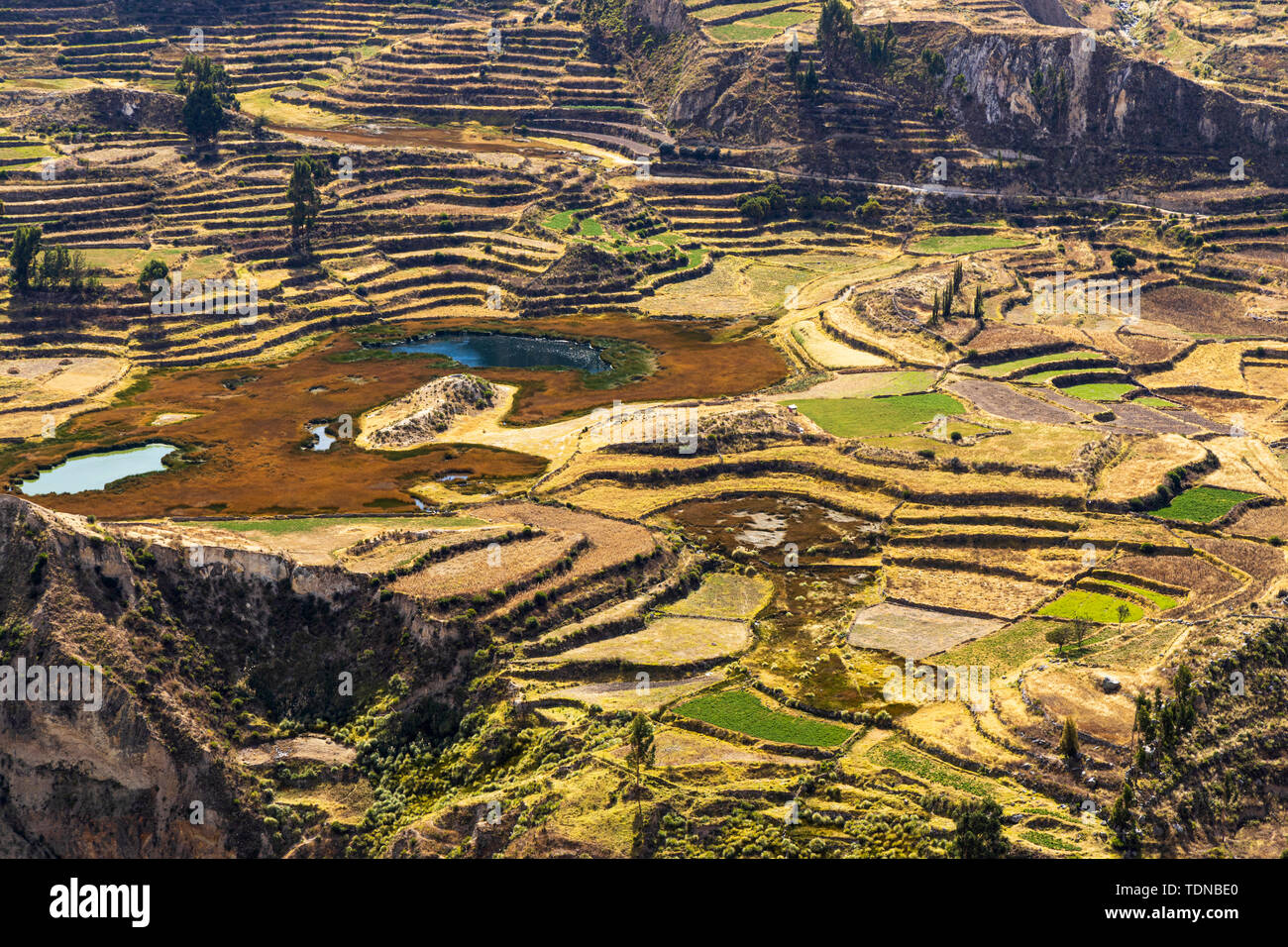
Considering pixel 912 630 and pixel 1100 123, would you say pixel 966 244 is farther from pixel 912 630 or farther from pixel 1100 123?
pixel 912 630

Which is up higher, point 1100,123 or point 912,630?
point 1100,123

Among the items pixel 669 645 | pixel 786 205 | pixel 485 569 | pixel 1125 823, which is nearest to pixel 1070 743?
pixel 1125 823

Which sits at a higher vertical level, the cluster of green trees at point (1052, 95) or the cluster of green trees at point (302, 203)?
the cluster of green trees at point (1052, 95)

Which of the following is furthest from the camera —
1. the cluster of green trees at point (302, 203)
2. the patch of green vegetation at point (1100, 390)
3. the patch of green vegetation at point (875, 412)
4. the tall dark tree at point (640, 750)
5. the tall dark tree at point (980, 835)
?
the cluster of green trees at point (302, 203)

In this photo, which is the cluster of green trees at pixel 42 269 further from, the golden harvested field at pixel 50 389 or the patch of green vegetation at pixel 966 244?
the patch of green vegetation at pixel 966 244

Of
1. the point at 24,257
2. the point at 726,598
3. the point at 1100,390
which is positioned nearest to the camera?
the point at 726,598

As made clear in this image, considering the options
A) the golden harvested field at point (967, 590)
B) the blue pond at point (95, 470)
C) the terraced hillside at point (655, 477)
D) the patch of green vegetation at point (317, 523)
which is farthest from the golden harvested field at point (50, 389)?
the golden harvested field at point (967, 590)
